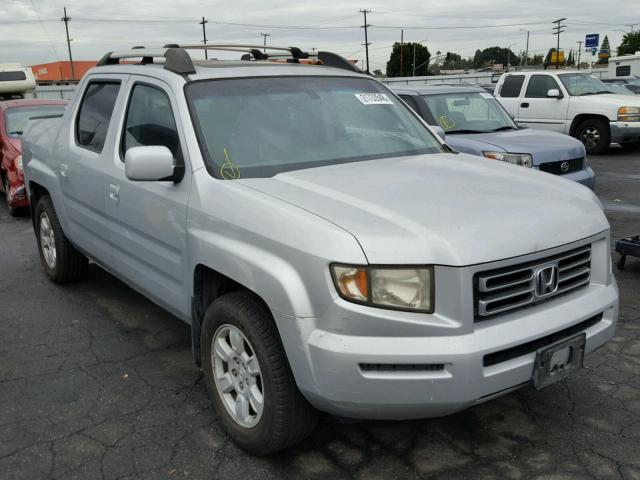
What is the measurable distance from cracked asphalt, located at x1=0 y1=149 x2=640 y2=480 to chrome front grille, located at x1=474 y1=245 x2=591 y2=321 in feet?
2.59

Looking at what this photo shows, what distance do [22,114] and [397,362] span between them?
9.17 meters

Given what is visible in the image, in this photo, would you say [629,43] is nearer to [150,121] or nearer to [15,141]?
[15,141]

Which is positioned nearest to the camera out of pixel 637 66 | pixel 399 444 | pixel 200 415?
pixel 399 444

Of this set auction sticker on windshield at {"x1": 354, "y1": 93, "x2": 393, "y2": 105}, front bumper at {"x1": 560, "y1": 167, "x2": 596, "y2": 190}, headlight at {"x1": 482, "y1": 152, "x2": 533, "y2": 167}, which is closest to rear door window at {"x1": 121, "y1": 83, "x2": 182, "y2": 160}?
auction sticker on windshield at {"x1": 354, "y1": 93, "x2": 393, "y2": 105}

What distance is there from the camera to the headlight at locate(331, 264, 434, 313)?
2.43 metres

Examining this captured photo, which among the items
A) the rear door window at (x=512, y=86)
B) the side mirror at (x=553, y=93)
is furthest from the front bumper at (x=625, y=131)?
the rear door window at (x=512, y=86)

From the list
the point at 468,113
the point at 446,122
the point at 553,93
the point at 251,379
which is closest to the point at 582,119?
the point at 553,93

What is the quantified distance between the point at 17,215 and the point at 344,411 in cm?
779

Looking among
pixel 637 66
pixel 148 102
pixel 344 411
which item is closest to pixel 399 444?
pixel 344 411

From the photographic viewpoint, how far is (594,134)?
14.2 meters

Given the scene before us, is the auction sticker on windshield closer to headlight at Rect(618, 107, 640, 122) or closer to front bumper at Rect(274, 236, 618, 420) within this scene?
front bumper at Rect(274, 236, 618, 420)

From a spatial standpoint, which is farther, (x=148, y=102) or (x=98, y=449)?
(x=148, y=102)

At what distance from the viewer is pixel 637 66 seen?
106 ft

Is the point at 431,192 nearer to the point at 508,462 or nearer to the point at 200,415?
the point at 508,462
